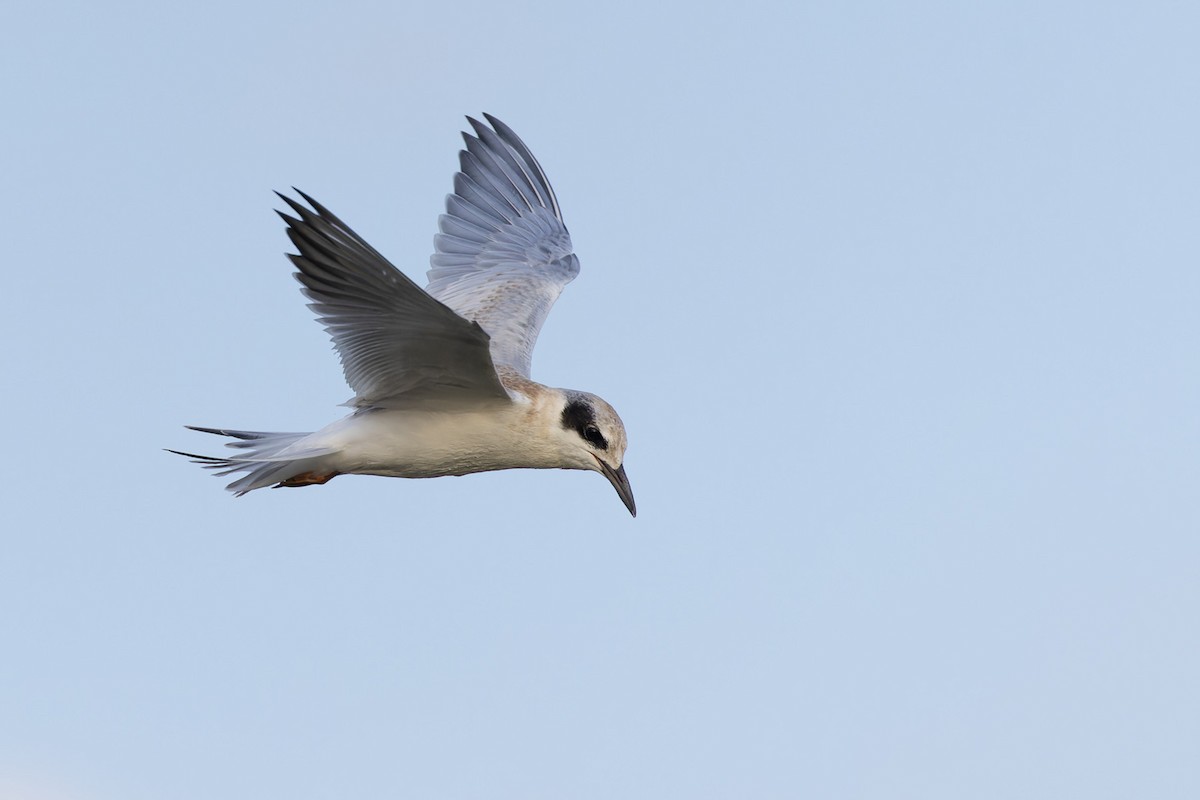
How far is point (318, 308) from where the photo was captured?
8641 millimetres

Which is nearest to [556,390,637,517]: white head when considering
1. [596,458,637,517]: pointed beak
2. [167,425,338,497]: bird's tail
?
[596,458,637,517]: pointed beak

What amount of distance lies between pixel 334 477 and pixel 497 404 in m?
1.38

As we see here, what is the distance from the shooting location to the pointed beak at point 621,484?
9555 millimetres

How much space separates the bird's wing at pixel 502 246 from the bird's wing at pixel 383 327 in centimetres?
172

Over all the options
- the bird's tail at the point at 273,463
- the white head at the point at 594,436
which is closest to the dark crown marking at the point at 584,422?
the white head at the point at 594,436

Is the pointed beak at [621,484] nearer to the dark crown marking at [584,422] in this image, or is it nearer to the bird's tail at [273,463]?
the dark crown marking at [584,422]

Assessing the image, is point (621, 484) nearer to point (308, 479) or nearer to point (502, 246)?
point (308, 479)

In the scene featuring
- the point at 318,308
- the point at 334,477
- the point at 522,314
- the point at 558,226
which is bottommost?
the point at 334,477

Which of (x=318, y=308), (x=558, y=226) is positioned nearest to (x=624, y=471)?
(x=318, y=308)

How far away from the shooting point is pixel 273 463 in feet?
31.6

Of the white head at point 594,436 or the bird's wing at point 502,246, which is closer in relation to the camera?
the white head at point 594,436

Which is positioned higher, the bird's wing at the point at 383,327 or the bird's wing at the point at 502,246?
the bird's wing at the point at 502,246

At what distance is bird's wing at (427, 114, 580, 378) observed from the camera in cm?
1175

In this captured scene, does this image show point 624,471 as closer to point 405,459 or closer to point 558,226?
point 405,459
